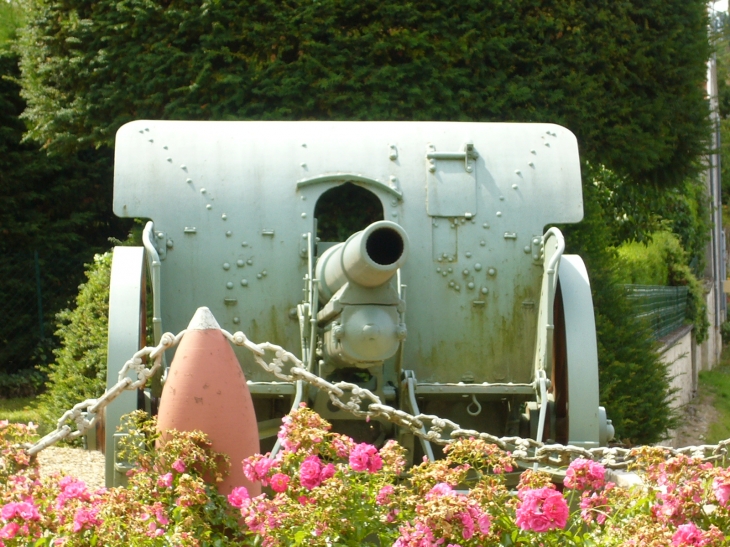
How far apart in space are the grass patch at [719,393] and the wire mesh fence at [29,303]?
678cm

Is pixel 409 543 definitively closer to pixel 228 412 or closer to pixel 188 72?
pixel 228 412

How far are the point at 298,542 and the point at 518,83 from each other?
20.8 feet

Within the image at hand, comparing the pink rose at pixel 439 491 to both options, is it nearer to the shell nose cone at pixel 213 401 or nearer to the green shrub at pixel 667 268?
the shell nose cone at pixel 213 401

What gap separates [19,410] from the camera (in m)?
10.6

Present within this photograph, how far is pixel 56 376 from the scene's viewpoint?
26.4 ft

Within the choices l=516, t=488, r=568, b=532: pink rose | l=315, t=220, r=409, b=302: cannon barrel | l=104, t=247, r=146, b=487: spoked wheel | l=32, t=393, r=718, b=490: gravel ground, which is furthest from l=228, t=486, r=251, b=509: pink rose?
l=32, t=393, r=718, b=490: gravel ground

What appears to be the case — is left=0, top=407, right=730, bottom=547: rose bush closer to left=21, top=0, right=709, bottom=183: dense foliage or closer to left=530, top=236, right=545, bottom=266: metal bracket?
left=530, top=236, right=545, bottom=266: metal bracket

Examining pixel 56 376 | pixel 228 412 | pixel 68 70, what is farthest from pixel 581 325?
pixel 68 70

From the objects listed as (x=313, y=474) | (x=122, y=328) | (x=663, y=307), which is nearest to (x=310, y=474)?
(x=313, y=474)

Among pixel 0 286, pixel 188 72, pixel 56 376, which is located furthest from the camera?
pixel 0 286

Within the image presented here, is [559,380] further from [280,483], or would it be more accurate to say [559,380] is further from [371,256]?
[280,483]

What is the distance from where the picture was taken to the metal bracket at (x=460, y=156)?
215 inches

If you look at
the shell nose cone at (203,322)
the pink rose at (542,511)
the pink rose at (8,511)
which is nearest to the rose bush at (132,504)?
the pink rose at (8,511)

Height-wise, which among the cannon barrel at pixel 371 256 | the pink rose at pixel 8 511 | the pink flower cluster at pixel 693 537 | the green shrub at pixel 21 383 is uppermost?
the cannon barrel at pixel 371 256
